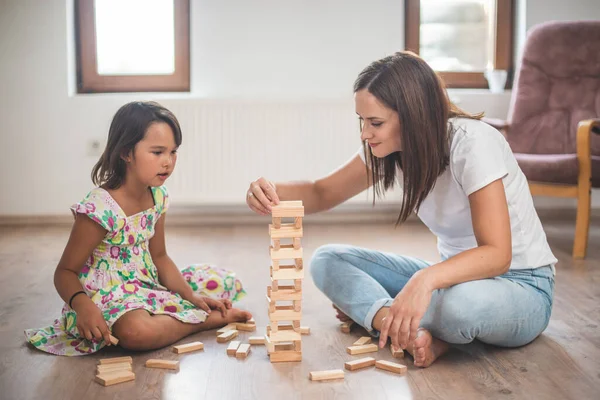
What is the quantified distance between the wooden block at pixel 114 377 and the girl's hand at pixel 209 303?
469 mm

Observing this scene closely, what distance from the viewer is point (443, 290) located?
1.87 m

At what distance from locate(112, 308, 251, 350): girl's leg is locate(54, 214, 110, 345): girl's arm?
0.15ft

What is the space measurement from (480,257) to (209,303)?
0.88 m

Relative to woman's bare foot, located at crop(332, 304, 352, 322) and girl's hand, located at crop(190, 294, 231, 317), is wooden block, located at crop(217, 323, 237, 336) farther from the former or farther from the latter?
woman's bare foot, located at crop(332, 304, 352, 322)

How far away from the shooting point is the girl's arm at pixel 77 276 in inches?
76.0

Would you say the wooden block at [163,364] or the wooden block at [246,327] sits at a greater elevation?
the wooden block at [163,364]

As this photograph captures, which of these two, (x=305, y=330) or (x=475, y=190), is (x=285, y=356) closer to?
(x=305, y=330)

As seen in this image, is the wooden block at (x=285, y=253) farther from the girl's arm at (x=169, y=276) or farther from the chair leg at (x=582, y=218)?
the chair leg at (x=582, y=218)

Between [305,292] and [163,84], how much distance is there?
2.06 meters

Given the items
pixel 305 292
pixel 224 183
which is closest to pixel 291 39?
pixel 224 183

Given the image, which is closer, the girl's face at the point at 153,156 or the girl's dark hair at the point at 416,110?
the girl's dark hair at the point at 416,110

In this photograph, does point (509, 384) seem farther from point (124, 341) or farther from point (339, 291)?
point (124, 341)

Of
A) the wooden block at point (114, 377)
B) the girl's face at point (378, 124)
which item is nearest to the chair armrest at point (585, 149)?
the girl's face at point (378, 124)

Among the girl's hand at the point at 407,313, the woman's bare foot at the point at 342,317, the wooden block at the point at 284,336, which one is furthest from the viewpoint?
the woman's bare foot at the point at 342,317
